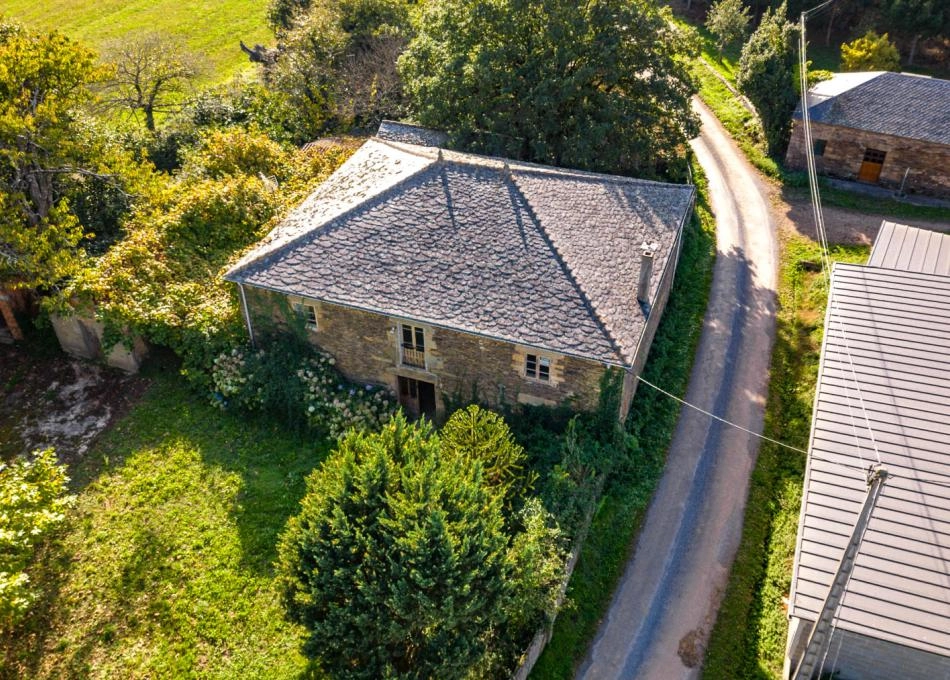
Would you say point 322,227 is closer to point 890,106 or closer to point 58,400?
point 58,400

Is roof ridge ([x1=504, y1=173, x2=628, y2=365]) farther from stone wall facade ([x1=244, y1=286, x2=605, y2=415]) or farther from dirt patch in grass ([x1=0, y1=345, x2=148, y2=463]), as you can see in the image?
dirt patch in grass ([x1=0, y1=345, x2=148, y2=463])

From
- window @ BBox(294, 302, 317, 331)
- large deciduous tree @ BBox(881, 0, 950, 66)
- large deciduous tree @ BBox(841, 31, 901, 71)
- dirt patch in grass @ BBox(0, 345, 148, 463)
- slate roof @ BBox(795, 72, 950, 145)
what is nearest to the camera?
window @ BBox(294, 302, 317, 331)

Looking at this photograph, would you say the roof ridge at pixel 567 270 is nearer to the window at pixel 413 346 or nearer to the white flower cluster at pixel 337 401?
the window at pixel 413 346

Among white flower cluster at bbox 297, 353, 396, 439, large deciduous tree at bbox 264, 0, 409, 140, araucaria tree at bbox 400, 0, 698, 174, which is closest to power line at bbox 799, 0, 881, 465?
araucaria tree at bbox 400, 0, 698, 174

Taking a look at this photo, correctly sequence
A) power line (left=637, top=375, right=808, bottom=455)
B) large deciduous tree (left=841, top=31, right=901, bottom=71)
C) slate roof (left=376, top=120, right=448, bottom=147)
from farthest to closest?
large deciduous tree (left=841, top=31, right=901, bottom=71), slate roof (left=376, top=120, right=448, bottom=147), power line (left=637, top=375, right=808, bottom=455)

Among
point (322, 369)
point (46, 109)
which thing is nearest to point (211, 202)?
point (46, 109)

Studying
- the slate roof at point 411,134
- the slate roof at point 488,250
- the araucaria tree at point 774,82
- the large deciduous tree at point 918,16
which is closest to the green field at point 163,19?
the slate roof at point 411,134

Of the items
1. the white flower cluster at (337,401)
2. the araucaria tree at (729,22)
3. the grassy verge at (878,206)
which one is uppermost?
the araucaria tree at (729,22)
